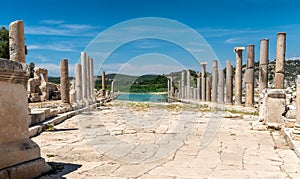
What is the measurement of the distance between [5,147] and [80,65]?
14778mm

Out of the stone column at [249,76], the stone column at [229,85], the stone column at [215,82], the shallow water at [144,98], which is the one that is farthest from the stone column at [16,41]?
the shallow water at [144,98]

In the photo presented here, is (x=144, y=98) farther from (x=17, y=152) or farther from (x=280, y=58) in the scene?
(x=17, y=152)

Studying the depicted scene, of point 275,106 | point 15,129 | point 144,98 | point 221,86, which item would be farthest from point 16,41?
point 144,98

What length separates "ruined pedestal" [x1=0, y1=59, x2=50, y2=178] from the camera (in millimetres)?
3705

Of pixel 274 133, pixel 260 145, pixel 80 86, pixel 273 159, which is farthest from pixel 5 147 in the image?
pixel 80 86

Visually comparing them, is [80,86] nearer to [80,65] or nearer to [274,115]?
[80,65]

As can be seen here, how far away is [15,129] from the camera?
392 centimetres

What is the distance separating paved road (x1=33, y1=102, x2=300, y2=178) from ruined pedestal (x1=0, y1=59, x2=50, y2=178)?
17.8 inches

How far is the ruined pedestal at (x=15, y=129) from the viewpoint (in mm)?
3705

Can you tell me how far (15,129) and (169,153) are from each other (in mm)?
2974

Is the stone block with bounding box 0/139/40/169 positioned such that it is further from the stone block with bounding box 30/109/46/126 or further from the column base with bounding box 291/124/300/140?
the column base with bounding box 291/124/300/140

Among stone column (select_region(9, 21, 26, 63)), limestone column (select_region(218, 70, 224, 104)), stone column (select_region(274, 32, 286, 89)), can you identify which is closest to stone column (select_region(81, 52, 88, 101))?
stone column (select_region(9, 21, 26, 63))

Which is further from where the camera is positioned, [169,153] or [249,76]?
[249,76]

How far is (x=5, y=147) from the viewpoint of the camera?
3732 millimetres
